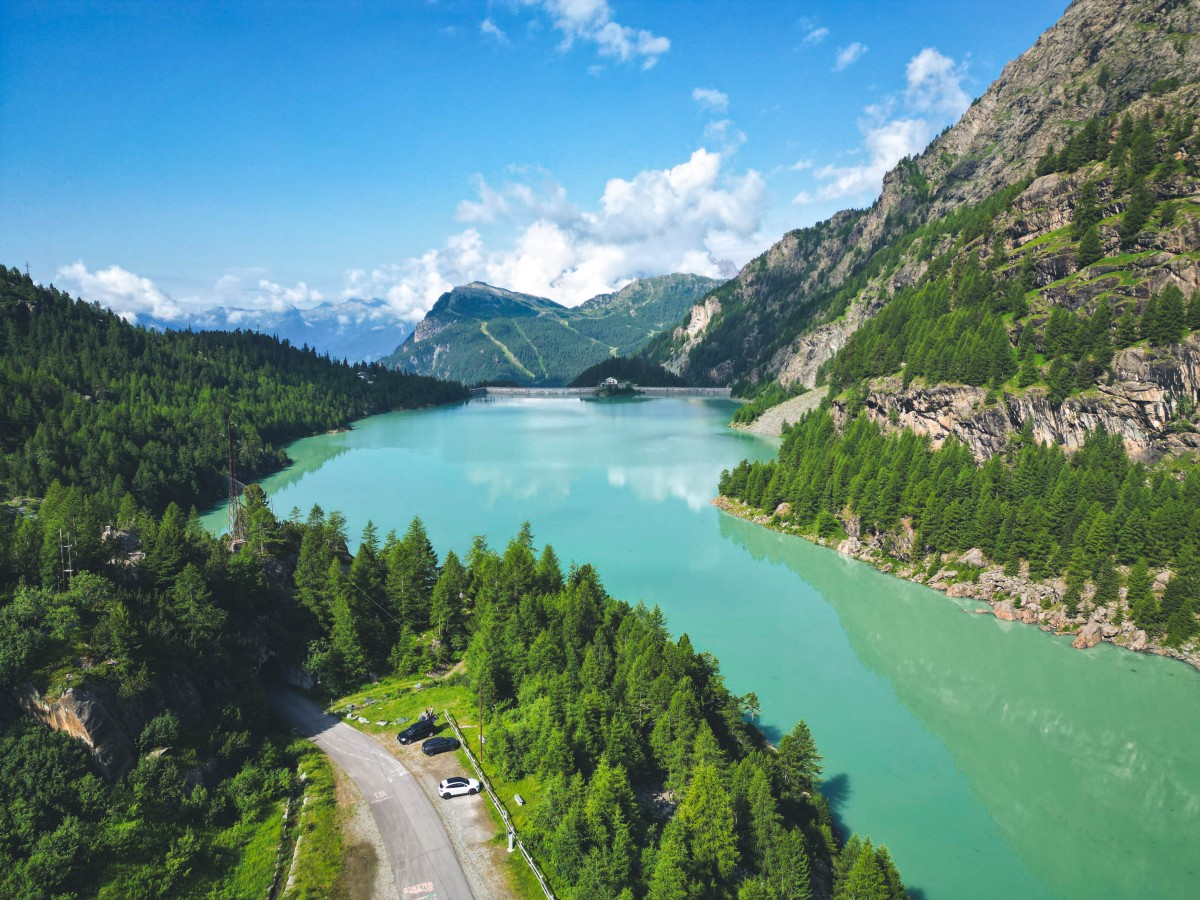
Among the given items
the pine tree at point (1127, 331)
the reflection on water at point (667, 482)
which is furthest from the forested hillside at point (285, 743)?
the pine tree at point (1127, 331)

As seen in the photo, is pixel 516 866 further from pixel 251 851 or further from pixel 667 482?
pixel 667 482

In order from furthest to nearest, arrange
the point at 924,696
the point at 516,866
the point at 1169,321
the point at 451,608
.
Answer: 1. the point at 1169,321
2. the point at 451,608
3. the point at 924,696
4. the point at 516,866

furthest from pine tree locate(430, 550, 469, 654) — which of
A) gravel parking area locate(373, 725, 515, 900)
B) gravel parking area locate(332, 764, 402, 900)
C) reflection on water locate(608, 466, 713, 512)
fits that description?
reflection on water locate(608, 466, 713, 512)

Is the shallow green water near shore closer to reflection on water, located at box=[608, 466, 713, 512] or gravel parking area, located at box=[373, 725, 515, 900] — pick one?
reflection on water, located at box=[608, 466, 713, 512]

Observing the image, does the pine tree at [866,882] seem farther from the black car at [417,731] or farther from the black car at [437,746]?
the black car at [417,731]

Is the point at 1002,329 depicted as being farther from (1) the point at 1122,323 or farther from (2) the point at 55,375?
(2) the point at 55,375

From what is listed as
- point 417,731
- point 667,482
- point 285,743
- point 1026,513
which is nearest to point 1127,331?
point 1026,513
